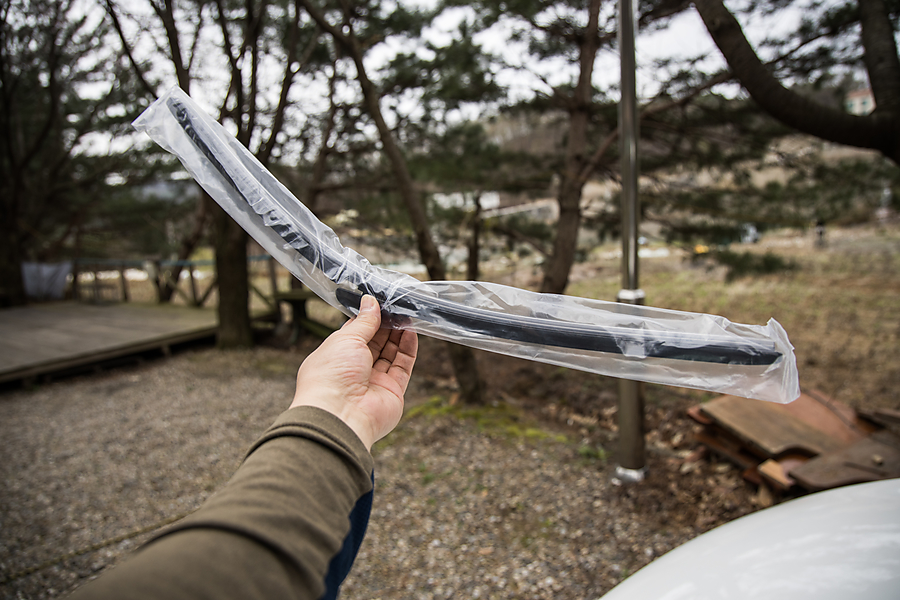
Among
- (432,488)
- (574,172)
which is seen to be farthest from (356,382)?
(574,172)

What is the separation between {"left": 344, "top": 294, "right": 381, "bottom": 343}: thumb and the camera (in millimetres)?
1011

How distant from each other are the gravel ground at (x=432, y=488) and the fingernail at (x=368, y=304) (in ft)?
5.63

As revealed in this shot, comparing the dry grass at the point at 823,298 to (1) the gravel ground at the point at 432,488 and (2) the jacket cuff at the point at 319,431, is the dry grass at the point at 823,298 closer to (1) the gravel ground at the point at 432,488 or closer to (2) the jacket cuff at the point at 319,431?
(1) the gravel ground at the point at 432,488

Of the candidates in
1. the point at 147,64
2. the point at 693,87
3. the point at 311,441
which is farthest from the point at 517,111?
the point at 147,64

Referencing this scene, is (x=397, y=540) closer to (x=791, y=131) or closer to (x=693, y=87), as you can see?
(x=693, y=87)

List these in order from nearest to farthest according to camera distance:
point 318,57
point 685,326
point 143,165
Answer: point 685,326
point 318,57
point 143,165

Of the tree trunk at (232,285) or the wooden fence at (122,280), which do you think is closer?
the tree trunk at (232,285)

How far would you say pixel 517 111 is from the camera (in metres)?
5.64

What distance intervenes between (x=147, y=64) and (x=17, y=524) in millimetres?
7874

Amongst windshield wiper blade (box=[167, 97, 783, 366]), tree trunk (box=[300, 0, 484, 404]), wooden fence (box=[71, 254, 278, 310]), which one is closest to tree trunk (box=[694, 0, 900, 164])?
windshield wiper blade (box=[167, 97, 783, 366])

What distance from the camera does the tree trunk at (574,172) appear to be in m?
4.75

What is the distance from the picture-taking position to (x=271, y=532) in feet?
1.82

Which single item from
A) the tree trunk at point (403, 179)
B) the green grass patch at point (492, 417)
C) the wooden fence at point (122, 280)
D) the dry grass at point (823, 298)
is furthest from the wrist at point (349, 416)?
the wooden fence at point (122, 280)

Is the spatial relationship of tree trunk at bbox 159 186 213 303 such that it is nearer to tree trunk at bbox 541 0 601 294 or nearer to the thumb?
tree trunk at bbox 541 0 601 294
